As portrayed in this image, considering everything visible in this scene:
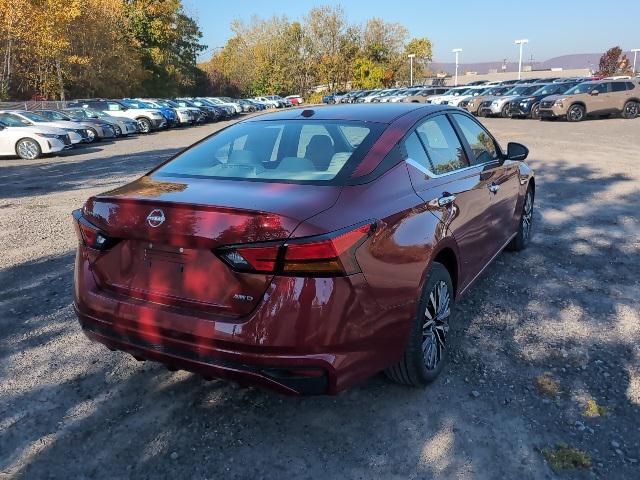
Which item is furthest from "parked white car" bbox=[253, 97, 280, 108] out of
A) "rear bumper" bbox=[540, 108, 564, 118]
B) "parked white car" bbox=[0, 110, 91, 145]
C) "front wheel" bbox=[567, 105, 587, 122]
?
"parked white car" bbox=[0, 110, 91, 145]

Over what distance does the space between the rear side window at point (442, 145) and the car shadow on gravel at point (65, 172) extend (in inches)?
341

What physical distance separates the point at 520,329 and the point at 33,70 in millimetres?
42356

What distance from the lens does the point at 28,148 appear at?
16.2 m

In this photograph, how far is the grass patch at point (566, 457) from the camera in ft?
8.56

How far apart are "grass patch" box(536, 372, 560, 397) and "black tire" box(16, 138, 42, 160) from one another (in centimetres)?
1642

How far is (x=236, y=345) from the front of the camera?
2477 mm

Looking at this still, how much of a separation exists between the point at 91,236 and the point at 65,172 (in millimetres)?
11412

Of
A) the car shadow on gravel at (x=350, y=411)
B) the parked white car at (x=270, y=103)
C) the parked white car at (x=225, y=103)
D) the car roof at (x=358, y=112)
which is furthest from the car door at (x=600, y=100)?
the parked white car at (x=270, y=103)

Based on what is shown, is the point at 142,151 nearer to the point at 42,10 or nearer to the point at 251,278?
the point at 251,278

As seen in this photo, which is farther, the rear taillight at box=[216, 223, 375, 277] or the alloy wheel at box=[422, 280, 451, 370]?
the alloy wheel at box=[422, 280, 451, 370]

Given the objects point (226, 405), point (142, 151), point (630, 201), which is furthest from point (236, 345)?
point (142, 151)

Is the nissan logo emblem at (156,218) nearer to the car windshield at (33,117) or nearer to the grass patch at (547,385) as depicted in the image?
the grass patch at (547,385)

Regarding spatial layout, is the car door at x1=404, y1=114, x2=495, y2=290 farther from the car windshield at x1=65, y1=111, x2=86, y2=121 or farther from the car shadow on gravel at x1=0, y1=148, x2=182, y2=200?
the car windshield at x1=65, y1=111, x2=86, y2=121

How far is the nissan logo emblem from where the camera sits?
2.62 meters
